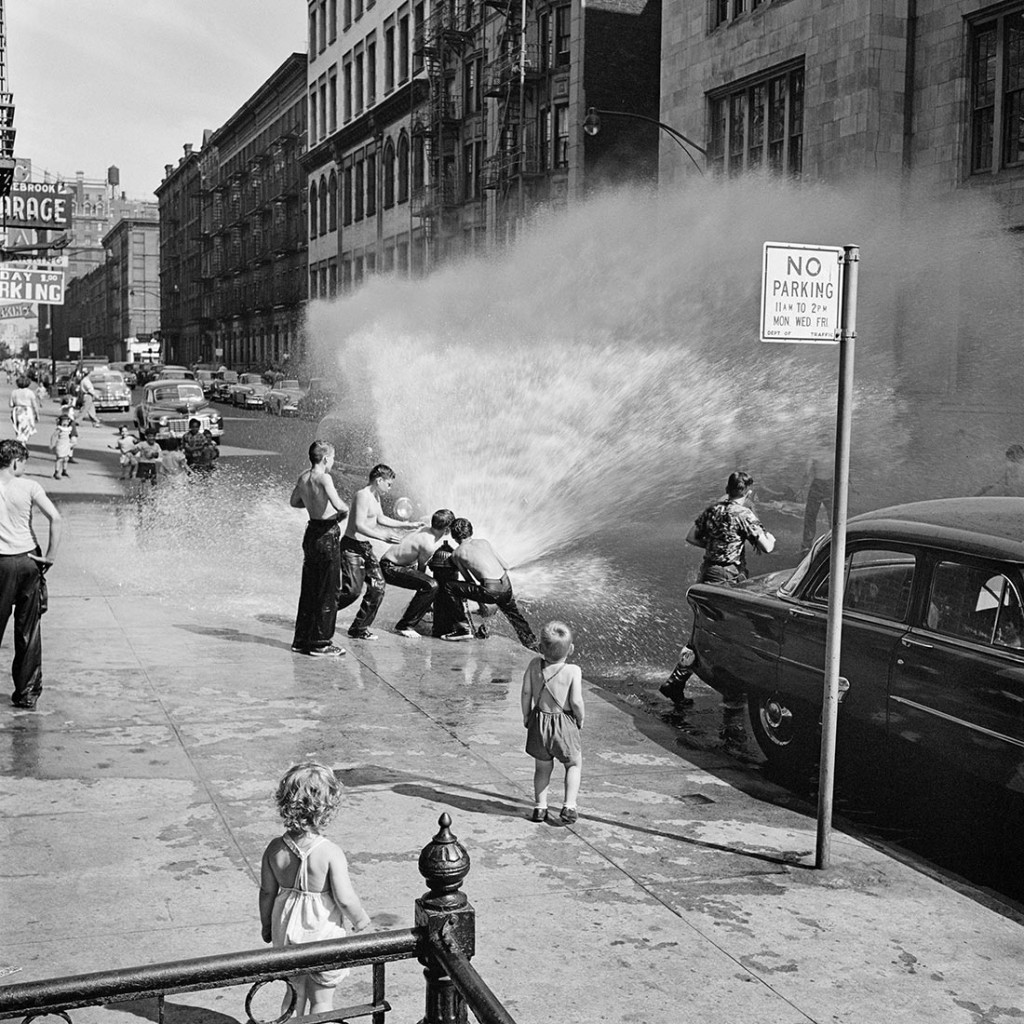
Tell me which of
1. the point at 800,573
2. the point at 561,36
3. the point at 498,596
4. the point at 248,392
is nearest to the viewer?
the point at 800,573

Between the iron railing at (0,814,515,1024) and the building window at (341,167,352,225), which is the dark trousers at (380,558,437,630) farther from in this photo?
the building window at (341,167,352,225)

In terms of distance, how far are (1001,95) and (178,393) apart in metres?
26.8

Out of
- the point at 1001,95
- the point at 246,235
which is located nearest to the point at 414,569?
the point at 1001,95

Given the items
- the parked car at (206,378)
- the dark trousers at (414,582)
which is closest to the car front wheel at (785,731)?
the dark trousers at (414,582)

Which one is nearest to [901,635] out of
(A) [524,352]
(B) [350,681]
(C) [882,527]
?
(C) [882,527]

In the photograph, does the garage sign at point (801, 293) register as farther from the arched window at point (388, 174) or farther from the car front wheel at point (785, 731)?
the arched window at point (388, 174)

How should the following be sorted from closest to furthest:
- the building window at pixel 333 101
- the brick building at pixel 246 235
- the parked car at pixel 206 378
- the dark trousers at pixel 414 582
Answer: the dark trousers at pixel 414 582 < the parked car at pixel 206 378 < the building window at pixel 333 101 < the brick building at pixel 246 235

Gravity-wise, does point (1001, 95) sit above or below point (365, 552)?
above

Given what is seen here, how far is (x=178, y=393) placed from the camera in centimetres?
4072

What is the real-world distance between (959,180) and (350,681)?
1823 cm

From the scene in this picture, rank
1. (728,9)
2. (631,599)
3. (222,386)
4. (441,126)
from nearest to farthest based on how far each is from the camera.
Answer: (631,599)
(728,9)
(441,126)
(222,386)

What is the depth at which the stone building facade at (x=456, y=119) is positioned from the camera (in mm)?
41375

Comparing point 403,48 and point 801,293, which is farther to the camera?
point 403,48

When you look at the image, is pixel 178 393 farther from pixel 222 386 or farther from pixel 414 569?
pixel 414 569
